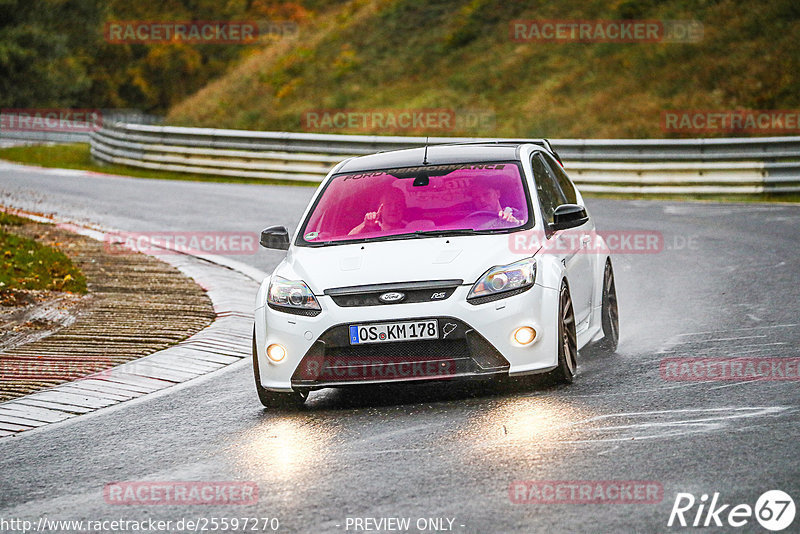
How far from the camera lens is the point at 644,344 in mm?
9602

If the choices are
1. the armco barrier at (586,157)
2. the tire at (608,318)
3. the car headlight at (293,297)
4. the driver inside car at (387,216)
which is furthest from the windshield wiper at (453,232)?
the armco barrier at (586,157)

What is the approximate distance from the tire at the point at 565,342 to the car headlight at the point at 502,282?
294 mm

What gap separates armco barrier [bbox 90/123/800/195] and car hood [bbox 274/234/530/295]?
10706 millimetres

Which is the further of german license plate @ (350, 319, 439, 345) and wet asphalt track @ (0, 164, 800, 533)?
german license plate @ (350, 319, 439, 345)

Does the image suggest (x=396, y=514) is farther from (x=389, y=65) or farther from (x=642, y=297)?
(x=389, y=65)

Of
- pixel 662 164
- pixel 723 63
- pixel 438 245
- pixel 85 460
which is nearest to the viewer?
pixel 85 460

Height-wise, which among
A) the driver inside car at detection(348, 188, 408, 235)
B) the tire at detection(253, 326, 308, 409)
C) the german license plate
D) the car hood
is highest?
the driver inside car at detection(348, 188, 408, 235)

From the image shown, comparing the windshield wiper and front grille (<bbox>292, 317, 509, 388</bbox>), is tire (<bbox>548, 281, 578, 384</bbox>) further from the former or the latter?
the windshield wiper

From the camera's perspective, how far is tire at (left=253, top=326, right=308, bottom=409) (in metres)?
7.96

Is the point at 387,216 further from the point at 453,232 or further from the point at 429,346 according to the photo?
the point at 429,346

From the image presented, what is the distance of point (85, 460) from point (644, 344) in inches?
179

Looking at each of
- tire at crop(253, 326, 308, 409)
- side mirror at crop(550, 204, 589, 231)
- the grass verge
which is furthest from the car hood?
the grass verge

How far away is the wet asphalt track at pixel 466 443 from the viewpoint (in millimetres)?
5570

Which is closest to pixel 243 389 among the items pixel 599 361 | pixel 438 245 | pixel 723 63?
pixel 438 245
